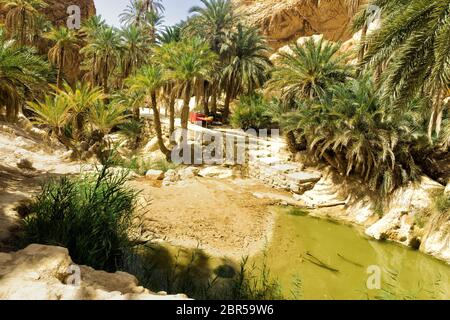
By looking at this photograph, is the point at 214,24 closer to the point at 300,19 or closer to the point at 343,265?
the point at 300,19

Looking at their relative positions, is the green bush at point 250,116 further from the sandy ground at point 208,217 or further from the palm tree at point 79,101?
the palm tree at point 79,101

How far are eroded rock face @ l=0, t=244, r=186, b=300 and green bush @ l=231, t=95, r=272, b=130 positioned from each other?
15172 mm

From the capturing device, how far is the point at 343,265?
7297mm

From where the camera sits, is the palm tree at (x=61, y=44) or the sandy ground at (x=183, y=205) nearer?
the sandy ground at (x=183, y=205)

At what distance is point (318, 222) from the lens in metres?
10.2

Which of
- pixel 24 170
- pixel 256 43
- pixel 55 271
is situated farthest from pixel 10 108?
pixel 256 43

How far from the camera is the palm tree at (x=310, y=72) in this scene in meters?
14.4

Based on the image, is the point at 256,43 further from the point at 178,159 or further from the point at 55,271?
the point at 55,271

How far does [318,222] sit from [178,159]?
7.74 m

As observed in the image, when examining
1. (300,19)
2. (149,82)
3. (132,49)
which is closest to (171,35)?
(132,49)

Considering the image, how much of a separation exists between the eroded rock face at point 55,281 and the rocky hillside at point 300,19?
2962 centimetres

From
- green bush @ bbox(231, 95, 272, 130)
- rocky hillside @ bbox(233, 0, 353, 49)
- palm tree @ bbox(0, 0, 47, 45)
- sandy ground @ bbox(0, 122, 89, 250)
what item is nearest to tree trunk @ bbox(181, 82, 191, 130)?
green bush @ bbox(231, 95, 272, 130)

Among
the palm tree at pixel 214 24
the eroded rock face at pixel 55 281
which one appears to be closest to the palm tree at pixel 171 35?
the palm tree at pixel 214 24

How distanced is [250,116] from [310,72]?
4780 mm
